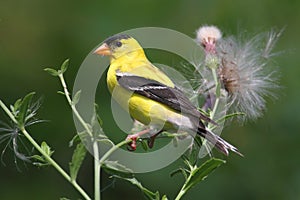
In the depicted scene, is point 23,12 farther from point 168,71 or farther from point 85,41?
point 168,71

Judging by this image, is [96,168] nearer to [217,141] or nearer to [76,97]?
[76,97]

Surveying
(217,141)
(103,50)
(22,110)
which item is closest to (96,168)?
(22,110)

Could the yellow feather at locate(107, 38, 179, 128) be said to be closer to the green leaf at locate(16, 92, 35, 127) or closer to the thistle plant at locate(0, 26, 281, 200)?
the thistle plant at locate(0, 26, 281, 200)

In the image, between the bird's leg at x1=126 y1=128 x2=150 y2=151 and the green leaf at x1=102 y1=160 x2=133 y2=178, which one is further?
the bird's leg at x1=126 y1=128 x2=150 y2=151

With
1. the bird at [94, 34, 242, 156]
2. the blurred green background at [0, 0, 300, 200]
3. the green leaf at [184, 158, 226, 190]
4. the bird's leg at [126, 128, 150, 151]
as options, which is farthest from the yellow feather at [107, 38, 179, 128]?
the blurred green background at [0, 0, 300, 200]

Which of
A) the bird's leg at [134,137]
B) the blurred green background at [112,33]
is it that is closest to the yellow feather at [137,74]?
the bird's leg at [134,137]

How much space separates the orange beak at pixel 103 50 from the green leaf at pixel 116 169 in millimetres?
587

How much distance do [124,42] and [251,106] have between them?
38cm

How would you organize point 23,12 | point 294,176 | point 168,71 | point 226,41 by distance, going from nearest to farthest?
point 168,71
point 226,41
point 294,176
point 23,12

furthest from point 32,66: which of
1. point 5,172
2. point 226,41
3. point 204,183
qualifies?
point 226,41

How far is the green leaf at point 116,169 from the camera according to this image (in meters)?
1.17

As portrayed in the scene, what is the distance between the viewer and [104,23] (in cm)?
346

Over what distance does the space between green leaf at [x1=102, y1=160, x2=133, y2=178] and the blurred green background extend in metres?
1.89

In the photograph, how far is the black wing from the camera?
1590 millimetres
